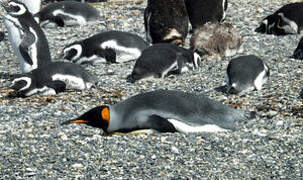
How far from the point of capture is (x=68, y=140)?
4.84m

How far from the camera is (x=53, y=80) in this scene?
6660 mm

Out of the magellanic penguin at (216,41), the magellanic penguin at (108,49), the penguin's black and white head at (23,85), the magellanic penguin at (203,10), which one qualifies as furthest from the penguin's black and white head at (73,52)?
the magellanic penguin at (203,10)

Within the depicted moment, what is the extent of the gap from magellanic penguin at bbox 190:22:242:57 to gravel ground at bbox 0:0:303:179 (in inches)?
51.0

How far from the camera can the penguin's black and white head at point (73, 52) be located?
8.61m

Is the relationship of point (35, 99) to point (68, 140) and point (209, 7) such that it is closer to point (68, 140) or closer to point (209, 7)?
point (68, 140)

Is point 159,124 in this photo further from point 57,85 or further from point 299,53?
point 299,53

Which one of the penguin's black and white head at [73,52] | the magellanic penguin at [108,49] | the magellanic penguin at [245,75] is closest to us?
the magellanic penguin at [245,75]

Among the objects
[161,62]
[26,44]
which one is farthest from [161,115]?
[26,44]

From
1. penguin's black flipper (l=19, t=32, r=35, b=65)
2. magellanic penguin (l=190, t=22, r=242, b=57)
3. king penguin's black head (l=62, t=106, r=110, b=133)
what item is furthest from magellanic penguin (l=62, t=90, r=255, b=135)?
magellanic penguin (l=190, t=22, r=242, b=57)

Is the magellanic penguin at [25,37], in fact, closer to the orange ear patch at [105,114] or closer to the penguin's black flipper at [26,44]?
the penguin's black flipper at [26,44]

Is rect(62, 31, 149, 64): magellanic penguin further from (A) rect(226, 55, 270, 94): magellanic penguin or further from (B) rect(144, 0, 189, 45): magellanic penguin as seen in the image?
(A) rect(226, 55, 270, 94): magellanic penguin

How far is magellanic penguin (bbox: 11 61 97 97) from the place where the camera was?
664 centimetres

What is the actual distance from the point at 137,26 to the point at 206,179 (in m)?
6.98

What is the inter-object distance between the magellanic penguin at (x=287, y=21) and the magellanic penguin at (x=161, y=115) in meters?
5.01
